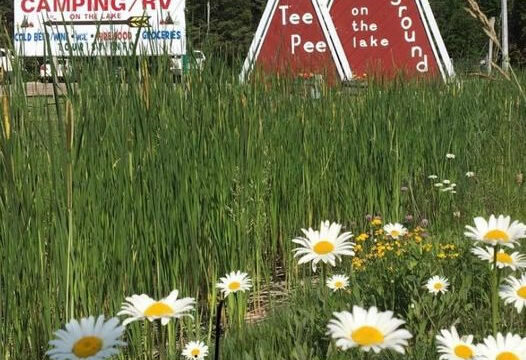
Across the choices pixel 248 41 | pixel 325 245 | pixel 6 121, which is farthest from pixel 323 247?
pixel 248 41

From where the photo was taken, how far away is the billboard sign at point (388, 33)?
5.79 meters

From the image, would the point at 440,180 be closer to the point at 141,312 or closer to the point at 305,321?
the point at 305,321

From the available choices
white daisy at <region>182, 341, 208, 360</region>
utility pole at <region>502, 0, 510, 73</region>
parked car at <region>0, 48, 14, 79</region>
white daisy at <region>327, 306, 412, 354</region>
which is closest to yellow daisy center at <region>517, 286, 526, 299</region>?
white daisy at <region>327, 306, 412, 354</region>

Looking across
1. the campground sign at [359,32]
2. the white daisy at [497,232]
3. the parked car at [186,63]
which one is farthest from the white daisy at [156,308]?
the campground sign at [359,32]

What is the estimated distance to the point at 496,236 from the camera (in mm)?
1208

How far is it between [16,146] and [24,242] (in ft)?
0.78

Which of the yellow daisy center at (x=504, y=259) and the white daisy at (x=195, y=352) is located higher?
the yellow daisy center at (x=504, y=259)

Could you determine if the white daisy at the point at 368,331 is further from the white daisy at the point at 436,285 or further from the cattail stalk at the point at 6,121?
the cattail stalk at the point at 6,121

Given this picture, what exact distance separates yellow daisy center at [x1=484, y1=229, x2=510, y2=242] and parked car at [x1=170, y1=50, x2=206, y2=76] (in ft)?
4.36

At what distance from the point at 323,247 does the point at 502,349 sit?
0.40 metres

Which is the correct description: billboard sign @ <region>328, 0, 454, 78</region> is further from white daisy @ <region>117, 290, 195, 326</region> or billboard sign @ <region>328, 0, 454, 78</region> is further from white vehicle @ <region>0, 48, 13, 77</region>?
white daisy @ <region>117, 290, 195, 326</region>

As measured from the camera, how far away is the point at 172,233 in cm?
184

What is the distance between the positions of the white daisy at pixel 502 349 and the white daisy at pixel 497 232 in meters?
0.23

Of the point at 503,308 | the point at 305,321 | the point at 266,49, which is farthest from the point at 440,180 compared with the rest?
the point at 266,49
